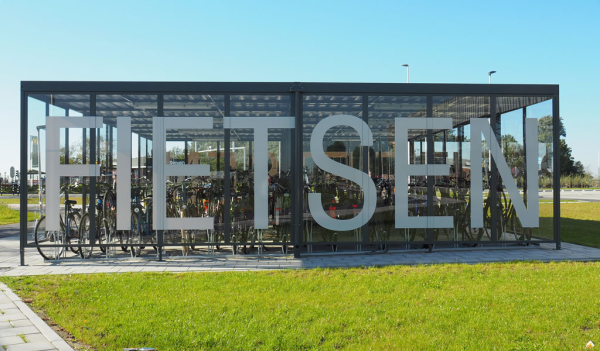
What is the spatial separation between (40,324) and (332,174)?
535 centimetres

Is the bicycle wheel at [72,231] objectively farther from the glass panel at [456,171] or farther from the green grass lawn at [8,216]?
the green grass lawn at [8,216]

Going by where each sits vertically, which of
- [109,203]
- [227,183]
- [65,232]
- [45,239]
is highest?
[227,183]

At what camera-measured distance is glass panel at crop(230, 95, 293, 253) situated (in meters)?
8.55

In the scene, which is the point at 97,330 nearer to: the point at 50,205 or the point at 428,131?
the point at 50,205

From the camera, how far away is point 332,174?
8.65 meters

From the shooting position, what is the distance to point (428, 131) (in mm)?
8984

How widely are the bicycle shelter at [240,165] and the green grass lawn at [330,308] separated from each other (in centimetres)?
170

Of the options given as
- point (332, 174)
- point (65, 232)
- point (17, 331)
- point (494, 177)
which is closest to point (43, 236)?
point (65, 232)

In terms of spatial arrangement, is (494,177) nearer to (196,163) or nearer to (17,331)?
(196,163)

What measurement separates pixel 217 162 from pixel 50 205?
318cm

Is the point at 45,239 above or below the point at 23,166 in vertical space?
below

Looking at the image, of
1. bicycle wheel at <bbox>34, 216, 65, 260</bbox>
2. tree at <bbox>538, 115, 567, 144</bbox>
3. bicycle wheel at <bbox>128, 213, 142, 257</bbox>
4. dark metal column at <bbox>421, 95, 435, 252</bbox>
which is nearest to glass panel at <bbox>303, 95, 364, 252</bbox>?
dark metal column at <bbox>421, 95, 435, 252</bbox>

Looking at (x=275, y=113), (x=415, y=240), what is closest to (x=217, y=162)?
(x=275, y=113)

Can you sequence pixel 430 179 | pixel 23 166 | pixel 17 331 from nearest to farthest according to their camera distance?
pixel 17 331 < pixel 23 166 < pixel 430 179
